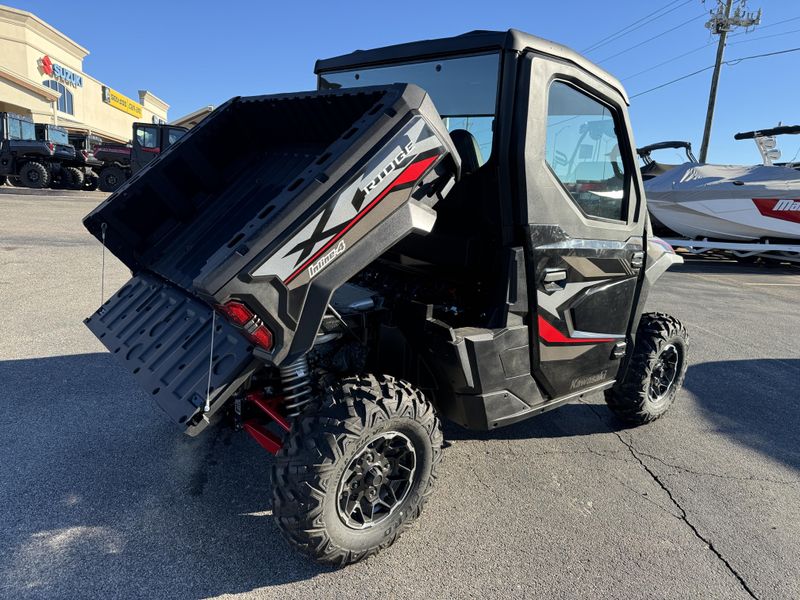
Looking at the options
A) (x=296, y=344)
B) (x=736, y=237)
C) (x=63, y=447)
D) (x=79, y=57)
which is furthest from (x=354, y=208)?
(x=79, y=57)

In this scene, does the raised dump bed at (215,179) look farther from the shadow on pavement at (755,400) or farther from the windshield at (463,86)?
the shadow on pavement at (755,400)

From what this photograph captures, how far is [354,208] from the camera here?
2.09 metres

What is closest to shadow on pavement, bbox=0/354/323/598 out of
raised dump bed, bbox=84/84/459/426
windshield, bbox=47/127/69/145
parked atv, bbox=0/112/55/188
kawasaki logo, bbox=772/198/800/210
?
raised dump bed, bbox=84/84/459/426

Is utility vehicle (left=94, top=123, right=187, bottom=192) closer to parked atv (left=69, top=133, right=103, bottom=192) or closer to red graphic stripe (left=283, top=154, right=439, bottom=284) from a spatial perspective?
parked atv (left=69, top=133, right=103, bottom=192)

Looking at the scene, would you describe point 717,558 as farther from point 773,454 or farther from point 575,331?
point 773,454

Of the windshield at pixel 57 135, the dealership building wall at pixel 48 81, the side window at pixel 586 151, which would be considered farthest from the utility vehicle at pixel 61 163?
the side window at pixel 586 151

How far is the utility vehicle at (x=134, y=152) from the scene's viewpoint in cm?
1917

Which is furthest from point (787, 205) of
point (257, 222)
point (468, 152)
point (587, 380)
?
point (257, 222)

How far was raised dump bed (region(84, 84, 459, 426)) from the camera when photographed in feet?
6.57

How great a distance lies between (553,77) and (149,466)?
9.92 ft

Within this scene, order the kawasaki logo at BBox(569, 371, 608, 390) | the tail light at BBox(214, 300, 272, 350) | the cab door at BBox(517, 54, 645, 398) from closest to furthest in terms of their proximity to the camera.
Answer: the tail light at BBox(214, 300, 272, 350) → the cab door at BBox(517, 54, 645, 398) → the kawasaki logo at BBox(569, 371, 608, 390)

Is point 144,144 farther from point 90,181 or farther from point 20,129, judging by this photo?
point 20,129

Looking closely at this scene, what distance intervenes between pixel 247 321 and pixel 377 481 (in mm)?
981

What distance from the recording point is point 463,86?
2791 millimetres
